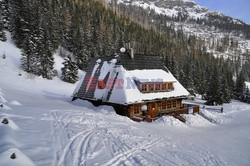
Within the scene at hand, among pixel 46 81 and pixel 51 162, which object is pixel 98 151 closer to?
pixel 51 162

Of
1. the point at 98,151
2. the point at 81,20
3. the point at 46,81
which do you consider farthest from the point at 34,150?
the point at 81,20

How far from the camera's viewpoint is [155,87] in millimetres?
21141

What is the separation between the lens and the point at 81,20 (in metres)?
67.1

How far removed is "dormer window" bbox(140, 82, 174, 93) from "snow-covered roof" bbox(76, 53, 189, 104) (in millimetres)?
371

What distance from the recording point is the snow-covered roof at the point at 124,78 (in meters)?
19.0

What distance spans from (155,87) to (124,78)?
12.9 feet

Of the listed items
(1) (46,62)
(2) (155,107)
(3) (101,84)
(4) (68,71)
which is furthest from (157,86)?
(1) (46,62)

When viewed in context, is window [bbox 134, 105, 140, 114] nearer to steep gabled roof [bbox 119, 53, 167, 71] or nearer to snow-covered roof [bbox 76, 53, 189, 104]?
snow-covered roof [bbox 76, 53, 189, 104]

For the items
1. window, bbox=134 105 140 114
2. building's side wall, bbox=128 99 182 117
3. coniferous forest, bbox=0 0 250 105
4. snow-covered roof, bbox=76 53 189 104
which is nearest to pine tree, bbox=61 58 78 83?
coniferous forest, bbox=0 0 250 105

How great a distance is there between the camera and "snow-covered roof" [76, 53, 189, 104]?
18984 millimetres

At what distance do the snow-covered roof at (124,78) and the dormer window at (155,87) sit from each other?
1.22 feet

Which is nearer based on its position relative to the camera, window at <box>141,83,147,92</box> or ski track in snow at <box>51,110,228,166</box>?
ski track in snow at <box>51,110,228,166</box>

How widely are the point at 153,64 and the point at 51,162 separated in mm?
19241

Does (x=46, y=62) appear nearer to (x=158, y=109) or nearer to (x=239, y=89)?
→ (x=158, y=109)
